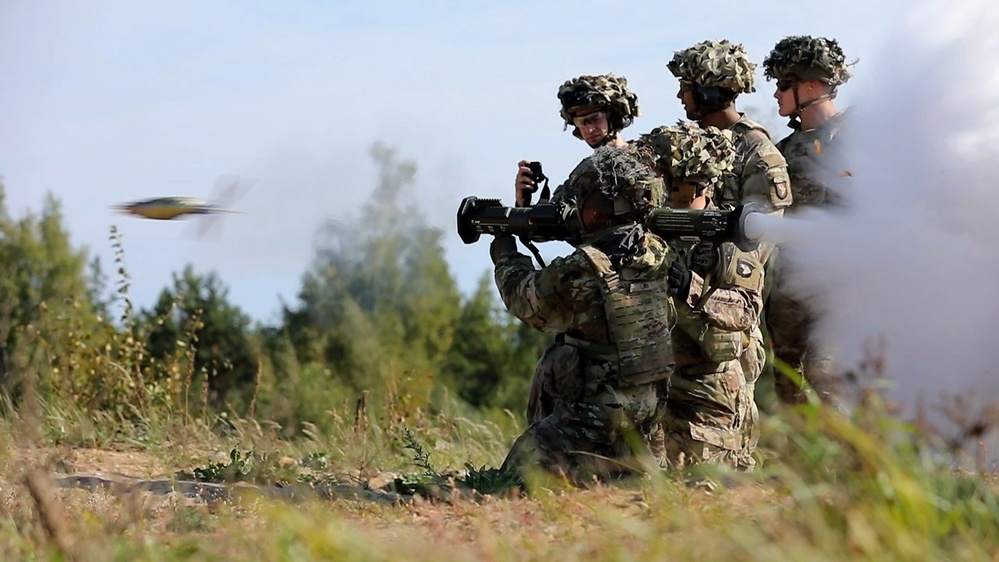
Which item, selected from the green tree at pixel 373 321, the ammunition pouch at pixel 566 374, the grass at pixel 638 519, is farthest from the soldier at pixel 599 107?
the green tree at pixel 373 321

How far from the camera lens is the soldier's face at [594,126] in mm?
7965

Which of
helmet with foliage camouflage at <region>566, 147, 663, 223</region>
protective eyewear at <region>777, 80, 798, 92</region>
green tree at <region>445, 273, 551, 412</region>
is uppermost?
protective eyewear at <region>777, 80, 798, 92</region>

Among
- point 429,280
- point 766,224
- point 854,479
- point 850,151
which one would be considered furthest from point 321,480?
point 429,280

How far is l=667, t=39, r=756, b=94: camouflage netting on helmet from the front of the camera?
7.68 metres

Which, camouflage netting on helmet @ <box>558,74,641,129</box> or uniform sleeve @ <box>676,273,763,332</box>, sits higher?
camouflage netting on helmet @ <box>558,74,641,129</box>

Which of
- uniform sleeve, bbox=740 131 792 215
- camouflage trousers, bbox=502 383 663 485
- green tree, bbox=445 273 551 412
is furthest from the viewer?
green tree, bbox=445 273 551 412

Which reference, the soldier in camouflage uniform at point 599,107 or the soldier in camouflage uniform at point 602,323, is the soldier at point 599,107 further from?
the soldier in camouflage uniform at point 602,323

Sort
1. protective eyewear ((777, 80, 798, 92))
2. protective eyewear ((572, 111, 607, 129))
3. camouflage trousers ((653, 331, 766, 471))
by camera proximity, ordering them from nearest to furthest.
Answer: camouflage trousers ((653, 331, 766, 471))
protective eyewear ((572, 111, 607, 129))
protective eyewear ((777, 80, 798, 92))

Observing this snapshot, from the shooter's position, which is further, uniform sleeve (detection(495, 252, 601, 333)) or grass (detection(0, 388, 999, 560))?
uniform sleeve (detection(495, 252, 601, 333))

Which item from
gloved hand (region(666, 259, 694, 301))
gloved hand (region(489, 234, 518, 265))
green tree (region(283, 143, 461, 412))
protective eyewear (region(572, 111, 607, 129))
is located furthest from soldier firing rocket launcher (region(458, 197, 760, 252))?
green tree (region(283, 143, 461, 412))

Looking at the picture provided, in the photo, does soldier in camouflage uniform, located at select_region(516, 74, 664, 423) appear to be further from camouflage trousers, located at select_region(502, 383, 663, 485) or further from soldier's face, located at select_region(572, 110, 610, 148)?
camouflage trousers, located at select_region(502, 383, 663, 485)

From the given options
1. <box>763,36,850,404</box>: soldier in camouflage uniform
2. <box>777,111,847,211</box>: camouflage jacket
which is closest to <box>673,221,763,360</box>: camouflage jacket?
<box>763,36,850,404</box>: soldier in camouflage uniform

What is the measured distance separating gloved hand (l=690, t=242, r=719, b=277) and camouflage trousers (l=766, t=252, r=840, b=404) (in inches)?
43.7

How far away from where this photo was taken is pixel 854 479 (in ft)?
14.1
